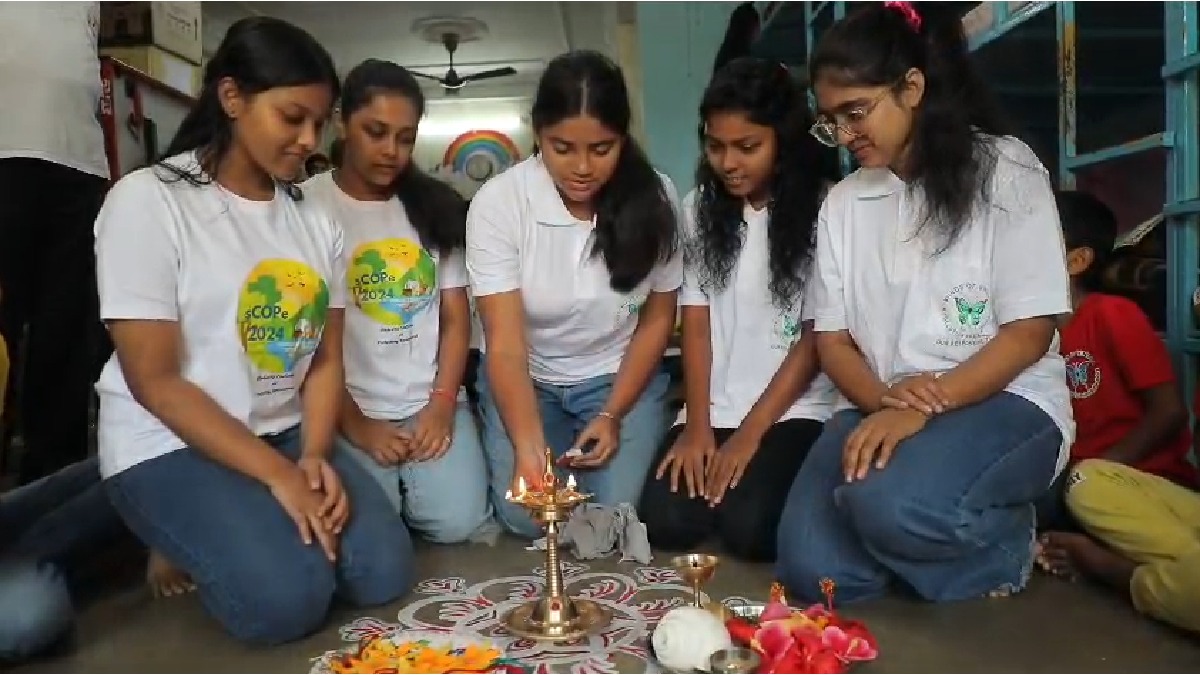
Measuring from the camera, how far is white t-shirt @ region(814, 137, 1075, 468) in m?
1.31

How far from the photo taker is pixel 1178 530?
1.26m

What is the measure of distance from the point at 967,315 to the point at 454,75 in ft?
17.2

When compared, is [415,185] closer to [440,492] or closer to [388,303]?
[388,303]

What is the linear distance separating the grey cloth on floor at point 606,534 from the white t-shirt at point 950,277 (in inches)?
17.7

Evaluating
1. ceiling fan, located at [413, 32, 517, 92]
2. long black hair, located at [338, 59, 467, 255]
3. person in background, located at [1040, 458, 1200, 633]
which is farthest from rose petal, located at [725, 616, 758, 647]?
ceiling fan, located at [413, 32, 517, 92]

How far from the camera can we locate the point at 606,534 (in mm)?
1572

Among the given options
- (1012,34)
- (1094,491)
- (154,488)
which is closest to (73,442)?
(154,488)

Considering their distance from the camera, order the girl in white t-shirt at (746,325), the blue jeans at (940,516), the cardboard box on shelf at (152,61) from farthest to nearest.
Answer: the cardboard box on shelf at (152,61) < the girl in white t-shirt at (746,325) < the blue jeans at (940,516)

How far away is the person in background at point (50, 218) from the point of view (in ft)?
5.77

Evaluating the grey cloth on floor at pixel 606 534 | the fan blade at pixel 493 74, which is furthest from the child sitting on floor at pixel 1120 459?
the fan blade at pixel 493 74

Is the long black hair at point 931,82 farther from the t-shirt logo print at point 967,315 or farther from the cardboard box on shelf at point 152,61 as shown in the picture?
the cardboard box on shelf at point 152,61

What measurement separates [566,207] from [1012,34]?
3.13 feet

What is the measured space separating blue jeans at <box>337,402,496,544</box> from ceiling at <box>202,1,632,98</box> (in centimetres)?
339

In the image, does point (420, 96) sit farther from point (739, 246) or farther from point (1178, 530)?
point (1178, 530)
